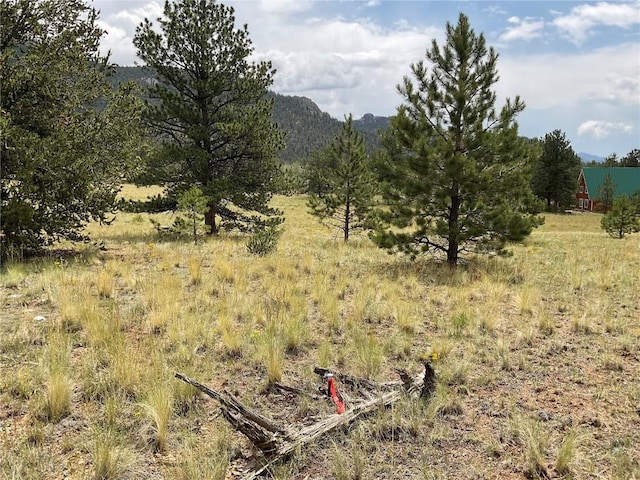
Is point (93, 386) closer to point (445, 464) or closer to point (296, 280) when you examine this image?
point (445, 464)

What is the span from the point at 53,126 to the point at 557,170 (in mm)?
55744

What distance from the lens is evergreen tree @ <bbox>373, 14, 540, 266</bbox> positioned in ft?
34.9

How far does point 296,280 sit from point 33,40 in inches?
303

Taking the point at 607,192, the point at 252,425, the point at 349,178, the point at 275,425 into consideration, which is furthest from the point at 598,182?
the point at 252,425

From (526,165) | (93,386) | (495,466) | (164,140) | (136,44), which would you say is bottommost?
(495,466)

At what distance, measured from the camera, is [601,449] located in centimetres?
368

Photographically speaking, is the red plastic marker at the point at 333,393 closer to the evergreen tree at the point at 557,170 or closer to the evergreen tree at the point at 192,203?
the evergreen tree at the point at 192,203

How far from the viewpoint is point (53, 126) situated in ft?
31.5

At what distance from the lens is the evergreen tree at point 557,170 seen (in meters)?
52.4

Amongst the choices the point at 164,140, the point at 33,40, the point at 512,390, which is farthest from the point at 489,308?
the point at 164,140

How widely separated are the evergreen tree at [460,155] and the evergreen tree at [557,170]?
152 ft

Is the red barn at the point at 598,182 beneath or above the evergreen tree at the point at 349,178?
above

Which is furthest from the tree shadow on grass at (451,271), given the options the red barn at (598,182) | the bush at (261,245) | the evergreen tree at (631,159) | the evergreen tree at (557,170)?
the evergreen tree at (631,159)

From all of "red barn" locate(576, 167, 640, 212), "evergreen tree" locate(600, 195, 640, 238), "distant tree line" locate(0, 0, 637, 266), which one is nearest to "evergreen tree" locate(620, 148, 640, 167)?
"red barn" locate(576, 167, 640, 212)
